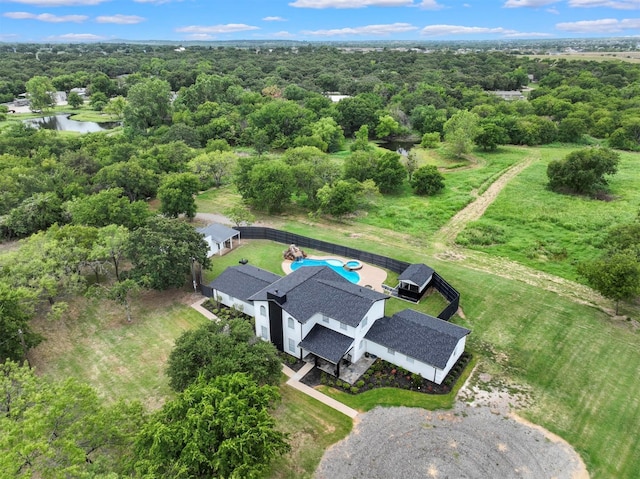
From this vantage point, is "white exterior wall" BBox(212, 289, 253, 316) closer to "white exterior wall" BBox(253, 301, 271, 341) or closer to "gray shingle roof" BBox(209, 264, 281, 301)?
"gray shingle roof" BBox(209, 264, 281, 301)

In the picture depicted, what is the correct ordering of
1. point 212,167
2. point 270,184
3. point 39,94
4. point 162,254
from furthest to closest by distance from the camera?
point 39,94 → point 212,167 → point 270,184 → point 162,254

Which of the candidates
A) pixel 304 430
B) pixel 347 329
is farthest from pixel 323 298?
pixel 304 430

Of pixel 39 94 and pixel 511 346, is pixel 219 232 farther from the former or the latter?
pixel 39 94

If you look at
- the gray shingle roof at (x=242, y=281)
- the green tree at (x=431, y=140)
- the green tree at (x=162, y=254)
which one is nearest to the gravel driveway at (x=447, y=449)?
the gray shingle roof at (x=242, y=281)

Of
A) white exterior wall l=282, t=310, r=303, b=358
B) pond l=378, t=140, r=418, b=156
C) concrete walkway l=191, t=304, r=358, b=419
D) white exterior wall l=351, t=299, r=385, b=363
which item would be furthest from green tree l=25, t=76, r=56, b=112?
white exterior wall l=351, t=299, r=385, b=363

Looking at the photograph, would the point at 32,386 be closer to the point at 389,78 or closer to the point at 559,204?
the point at 559,204

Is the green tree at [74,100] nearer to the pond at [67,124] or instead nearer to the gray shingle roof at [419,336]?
the pond at [67,124]
